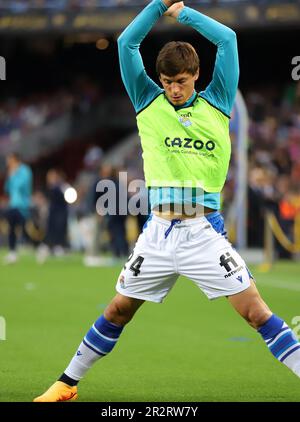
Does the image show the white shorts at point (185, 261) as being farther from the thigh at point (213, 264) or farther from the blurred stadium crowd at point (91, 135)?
the blurred stadium crowd at point (91, 135)

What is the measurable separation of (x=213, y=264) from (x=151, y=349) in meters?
3.29

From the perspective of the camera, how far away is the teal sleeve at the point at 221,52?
655cm

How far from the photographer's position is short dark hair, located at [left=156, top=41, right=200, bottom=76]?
20.8 ft

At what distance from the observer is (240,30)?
32281mm

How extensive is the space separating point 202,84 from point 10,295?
63.8 ft

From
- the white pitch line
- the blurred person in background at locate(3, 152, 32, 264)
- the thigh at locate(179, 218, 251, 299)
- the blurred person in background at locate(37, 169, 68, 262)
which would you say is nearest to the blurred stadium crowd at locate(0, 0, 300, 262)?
the blurred person in background at locate(37, 169, 68, 262)

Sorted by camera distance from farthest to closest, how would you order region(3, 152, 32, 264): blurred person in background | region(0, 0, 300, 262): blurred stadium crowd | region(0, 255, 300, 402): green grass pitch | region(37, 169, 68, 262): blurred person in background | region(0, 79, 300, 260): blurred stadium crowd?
region(37, 169, 68, 262): blurred person in background → region(0, 0, 300, 262): blurred stadium crowd → region(0, 79, 300, 260): blurred stadium crowd → region(3, 152, 32, 264): blurred person in background → region(0, 255, 300, 402): green grass pitch

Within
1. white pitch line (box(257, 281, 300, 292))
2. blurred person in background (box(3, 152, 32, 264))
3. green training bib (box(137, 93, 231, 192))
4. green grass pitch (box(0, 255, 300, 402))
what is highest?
green training bib (box(137, 93, 231, 192))

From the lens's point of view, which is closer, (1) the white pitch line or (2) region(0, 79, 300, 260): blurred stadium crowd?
(1) the white pitch line

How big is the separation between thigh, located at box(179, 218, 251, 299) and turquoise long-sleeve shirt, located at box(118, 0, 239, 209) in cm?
23

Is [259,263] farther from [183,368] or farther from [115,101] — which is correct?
[115,101]

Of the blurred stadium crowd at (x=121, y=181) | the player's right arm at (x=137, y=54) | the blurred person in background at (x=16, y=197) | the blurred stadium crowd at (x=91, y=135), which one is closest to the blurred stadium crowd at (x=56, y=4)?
the blurred stadium crowd at (x=91, y=135)

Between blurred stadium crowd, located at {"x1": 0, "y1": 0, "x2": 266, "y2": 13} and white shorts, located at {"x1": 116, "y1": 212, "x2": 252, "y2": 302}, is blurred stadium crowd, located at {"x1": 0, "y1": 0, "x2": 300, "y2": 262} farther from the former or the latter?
white shorts, located at {"x1": 116, "y1": 212, "x2": 252, "y2": 302}

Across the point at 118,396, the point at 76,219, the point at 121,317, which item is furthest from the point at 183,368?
the point at 76,219
